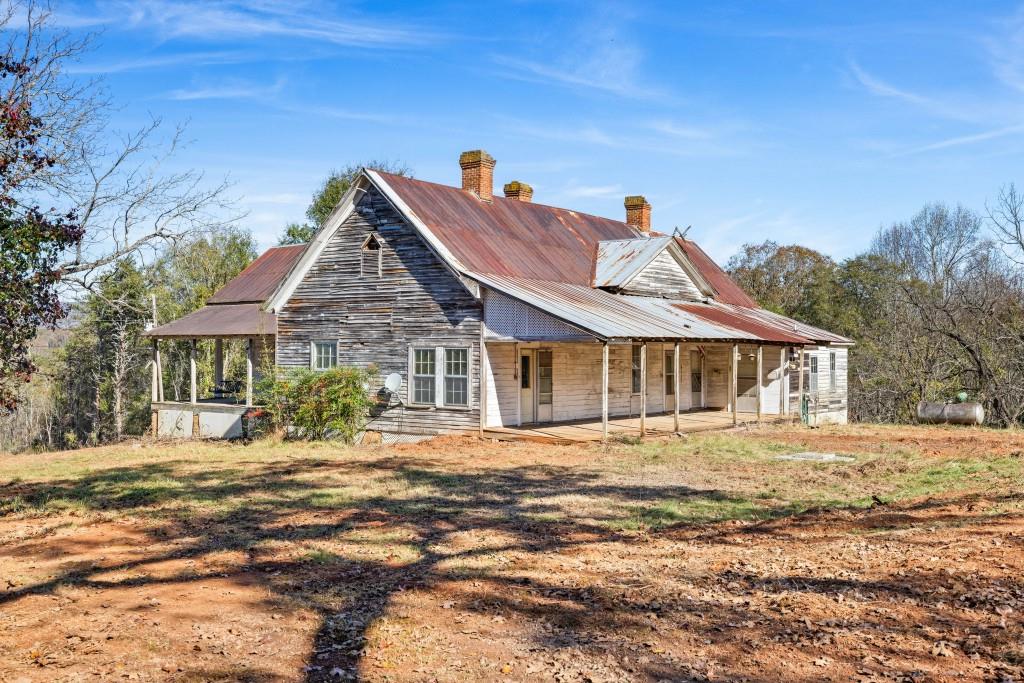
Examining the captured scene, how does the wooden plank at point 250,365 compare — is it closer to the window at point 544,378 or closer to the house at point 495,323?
the house at point 495,323

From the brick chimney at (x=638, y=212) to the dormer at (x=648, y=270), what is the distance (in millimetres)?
5563

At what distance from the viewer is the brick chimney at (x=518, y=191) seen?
27953mm

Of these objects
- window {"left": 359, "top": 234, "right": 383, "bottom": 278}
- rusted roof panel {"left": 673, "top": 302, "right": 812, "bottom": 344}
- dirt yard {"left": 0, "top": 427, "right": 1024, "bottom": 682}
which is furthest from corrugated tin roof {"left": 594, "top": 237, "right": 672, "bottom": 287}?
dirt yard {"left": 0, "top": 427, "right": 1024, "bottom": 682}

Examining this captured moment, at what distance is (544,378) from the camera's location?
71.4ft

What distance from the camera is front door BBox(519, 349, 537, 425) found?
21.2m

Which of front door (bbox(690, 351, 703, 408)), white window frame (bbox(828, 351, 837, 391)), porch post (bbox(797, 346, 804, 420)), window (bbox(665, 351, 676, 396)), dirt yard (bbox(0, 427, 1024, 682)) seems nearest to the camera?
dirt yard (bbox(0, 427, 1024, 682))

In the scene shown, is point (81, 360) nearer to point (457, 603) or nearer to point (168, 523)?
point (168, 523)

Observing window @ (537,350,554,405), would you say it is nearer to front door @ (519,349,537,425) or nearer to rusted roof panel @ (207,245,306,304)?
front door @ (519,349,537,425)

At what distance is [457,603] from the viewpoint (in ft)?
22.9

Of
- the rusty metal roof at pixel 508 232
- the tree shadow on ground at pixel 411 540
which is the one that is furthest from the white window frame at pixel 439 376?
the tree shadow on ground at pixel 411 540

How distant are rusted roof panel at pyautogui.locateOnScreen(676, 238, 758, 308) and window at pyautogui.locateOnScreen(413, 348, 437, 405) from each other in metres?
11.8

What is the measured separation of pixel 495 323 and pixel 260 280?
14.2 metres

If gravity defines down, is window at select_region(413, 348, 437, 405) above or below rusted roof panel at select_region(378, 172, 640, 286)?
below

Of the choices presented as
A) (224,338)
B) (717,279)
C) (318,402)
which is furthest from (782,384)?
(224,338)
